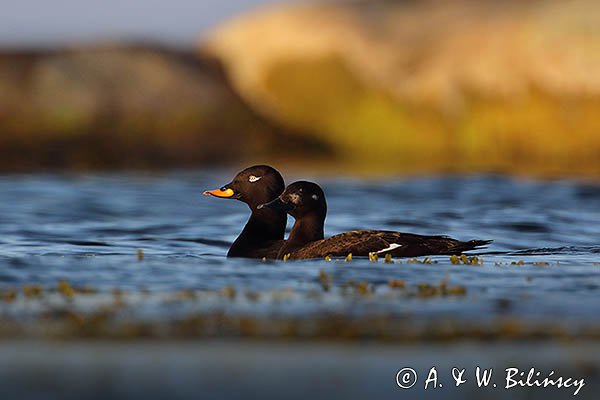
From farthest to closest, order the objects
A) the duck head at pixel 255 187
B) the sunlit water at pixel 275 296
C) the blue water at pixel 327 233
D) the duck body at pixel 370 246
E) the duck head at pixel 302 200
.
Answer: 1. the duck head at pixel 255 187
2. the duck head at pixel 302 200
3. the duck body at pixel 370 246
4. the blue water at pixel 327 233
5. the sunlit water at pixel 275 296

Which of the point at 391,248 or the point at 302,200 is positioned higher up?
the point at 302,200

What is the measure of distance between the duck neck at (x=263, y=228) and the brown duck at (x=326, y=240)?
0.12 meters

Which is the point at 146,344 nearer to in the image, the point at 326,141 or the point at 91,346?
the point at 91,346

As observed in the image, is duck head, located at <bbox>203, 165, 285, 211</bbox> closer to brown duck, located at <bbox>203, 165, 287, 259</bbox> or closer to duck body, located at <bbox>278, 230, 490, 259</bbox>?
brown duck, located at <bbox>203, 165, 287, 259</bbox>

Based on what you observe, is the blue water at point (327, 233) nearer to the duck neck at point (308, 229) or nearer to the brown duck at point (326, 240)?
the brown duck at point (326, 240)

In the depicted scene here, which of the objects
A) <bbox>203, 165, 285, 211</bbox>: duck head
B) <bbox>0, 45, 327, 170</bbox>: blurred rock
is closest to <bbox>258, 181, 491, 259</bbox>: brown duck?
<bbox>203, 165, 285, 211</bbox>: duck head

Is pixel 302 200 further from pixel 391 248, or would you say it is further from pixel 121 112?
pixel 121 112

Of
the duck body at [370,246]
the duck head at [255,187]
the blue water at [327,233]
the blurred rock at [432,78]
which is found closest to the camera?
the blue water at [327,233]

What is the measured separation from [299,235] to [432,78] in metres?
12.2

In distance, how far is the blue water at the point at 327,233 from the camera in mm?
Answer: 8602

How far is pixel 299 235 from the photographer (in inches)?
455

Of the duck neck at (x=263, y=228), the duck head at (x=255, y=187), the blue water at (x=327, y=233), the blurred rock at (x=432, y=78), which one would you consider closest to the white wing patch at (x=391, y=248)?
the blue water at (x=327, y=233)

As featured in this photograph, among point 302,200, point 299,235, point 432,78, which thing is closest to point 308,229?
point 299,235

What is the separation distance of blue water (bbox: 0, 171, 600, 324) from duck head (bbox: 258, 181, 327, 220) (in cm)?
79
